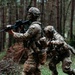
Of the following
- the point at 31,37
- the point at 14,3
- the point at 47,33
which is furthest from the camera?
Answer: the point at 14,3

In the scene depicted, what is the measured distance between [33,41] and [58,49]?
1310mm

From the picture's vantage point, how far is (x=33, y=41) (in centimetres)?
816

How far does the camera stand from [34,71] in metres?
8.38

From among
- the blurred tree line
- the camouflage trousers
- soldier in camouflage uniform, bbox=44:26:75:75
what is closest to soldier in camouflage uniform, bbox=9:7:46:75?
the camouflage trousers

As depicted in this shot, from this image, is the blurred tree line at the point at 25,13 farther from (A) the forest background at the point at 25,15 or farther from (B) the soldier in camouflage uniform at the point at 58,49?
(B) the soldier in camouflage uniform at the point at 58,49

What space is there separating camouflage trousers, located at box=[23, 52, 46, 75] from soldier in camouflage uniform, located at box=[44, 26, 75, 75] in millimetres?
613

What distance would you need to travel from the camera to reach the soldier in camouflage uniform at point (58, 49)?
898cm

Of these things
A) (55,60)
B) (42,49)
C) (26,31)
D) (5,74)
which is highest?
(26,31)

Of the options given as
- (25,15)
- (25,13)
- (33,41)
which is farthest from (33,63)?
(25,13)

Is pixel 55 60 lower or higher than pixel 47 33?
lower

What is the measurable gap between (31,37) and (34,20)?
45 cm

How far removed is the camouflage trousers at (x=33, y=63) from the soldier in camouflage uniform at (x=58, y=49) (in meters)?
0.61

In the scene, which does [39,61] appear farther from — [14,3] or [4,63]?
[14,3]

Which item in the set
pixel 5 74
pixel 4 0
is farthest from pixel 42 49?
pixel 4 0
